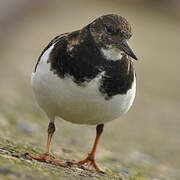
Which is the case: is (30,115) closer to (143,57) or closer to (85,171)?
(85,171)

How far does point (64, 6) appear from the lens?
2523cm

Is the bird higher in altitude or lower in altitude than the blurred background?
lower

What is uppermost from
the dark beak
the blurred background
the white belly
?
the blurred background

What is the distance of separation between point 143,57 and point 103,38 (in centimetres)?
1116

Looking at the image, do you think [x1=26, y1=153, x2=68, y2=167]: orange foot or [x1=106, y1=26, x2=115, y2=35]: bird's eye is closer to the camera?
[x1=106, y1=26, x2=115, y2=35]: bird's eye

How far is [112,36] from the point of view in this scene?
5148 millimetres

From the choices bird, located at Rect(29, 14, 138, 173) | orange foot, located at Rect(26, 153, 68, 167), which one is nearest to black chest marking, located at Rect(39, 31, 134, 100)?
bird, located at Rect(29, 14, 138, 173)

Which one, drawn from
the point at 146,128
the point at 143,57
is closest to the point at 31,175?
the point at 146,128

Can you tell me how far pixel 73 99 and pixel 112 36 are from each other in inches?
33.1

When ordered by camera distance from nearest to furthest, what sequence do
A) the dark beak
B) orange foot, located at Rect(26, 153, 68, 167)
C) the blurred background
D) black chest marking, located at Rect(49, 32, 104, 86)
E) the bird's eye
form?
black chest marking, located at Rect(49, 32, 104, 86) < the dark beak < the bird's eye < orange foot, located at Rect(26, 153, 68, 167) < the blurred background

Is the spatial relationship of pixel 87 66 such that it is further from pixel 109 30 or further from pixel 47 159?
pixel 47 159

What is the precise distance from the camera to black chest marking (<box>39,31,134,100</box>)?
486 cm

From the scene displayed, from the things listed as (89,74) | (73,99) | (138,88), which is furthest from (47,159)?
(138,88)

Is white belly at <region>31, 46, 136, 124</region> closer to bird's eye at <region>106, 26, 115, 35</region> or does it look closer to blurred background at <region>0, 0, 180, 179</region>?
bird's eye at <region>106, 26, 115, 35</region>
